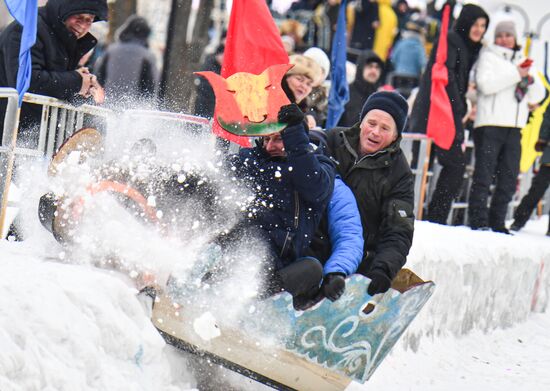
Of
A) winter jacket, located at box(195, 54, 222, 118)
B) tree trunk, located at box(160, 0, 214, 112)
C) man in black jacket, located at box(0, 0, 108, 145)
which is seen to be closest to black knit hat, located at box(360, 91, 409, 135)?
man in black jacket, located at box(0, 0, 108, 145)

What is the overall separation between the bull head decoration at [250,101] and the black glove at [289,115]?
0.04 metres

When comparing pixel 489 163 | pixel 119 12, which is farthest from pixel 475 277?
pixel 119 12

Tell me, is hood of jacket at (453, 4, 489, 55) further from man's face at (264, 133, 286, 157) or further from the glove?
man's face at (264, 133, 286, 157)

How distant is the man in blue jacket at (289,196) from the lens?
4.46m

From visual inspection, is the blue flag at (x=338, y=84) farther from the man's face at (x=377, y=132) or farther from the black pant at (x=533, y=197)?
the black pant at (x=533, y=197)

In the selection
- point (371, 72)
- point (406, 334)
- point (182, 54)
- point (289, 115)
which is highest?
point (289, 115)

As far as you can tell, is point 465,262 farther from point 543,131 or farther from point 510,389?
point 543,131

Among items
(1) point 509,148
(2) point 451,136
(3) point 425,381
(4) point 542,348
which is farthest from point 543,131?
(3) point 425,381

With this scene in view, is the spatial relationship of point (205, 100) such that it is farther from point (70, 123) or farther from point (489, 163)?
point (489, 163)

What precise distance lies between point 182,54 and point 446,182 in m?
5.51

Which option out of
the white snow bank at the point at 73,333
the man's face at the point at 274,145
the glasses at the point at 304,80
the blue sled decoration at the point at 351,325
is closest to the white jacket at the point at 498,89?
the glasses at the point at 304,80

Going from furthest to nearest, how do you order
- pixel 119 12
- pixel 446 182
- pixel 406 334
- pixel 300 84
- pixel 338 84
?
pixel 119 12 → pixel 446 182 → pixel 338 84 → pixel 406 334 → pixel 300 84

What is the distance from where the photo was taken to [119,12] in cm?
1577

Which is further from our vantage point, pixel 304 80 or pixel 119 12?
pixel 119 12
